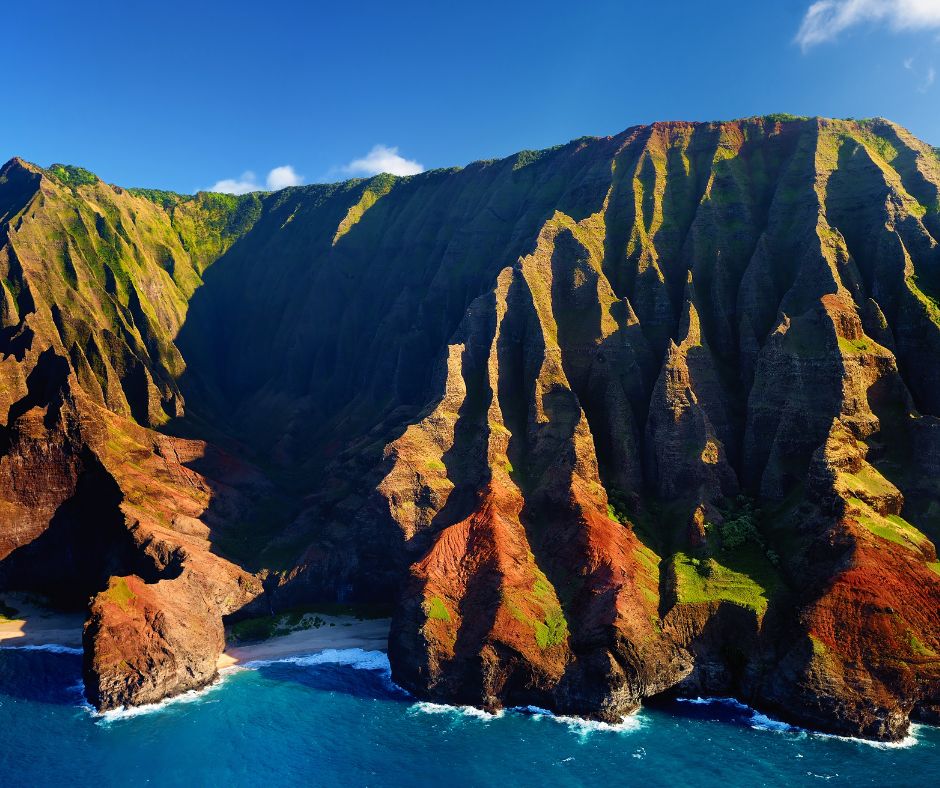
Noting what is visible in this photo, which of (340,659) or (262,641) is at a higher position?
(340,659)

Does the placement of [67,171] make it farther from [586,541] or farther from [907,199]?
[907,199]

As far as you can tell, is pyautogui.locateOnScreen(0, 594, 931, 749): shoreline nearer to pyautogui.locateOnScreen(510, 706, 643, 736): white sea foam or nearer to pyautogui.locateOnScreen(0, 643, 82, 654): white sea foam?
pyautogui.locateOnScreen(0, 643, 82, 654): white sea foam

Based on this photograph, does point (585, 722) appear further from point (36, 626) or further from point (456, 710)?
point (36, 626)

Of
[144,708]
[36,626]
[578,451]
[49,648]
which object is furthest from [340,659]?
[36,626]

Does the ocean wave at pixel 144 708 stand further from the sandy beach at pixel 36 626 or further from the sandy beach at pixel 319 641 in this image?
the sandy beach at pixel 36 626

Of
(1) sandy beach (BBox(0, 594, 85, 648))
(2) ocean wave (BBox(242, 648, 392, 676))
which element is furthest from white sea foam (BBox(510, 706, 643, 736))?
(1) sandy beach (BBox(0, 594, 85, 648))

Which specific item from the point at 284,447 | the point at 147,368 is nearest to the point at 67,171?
the point at 147,368
